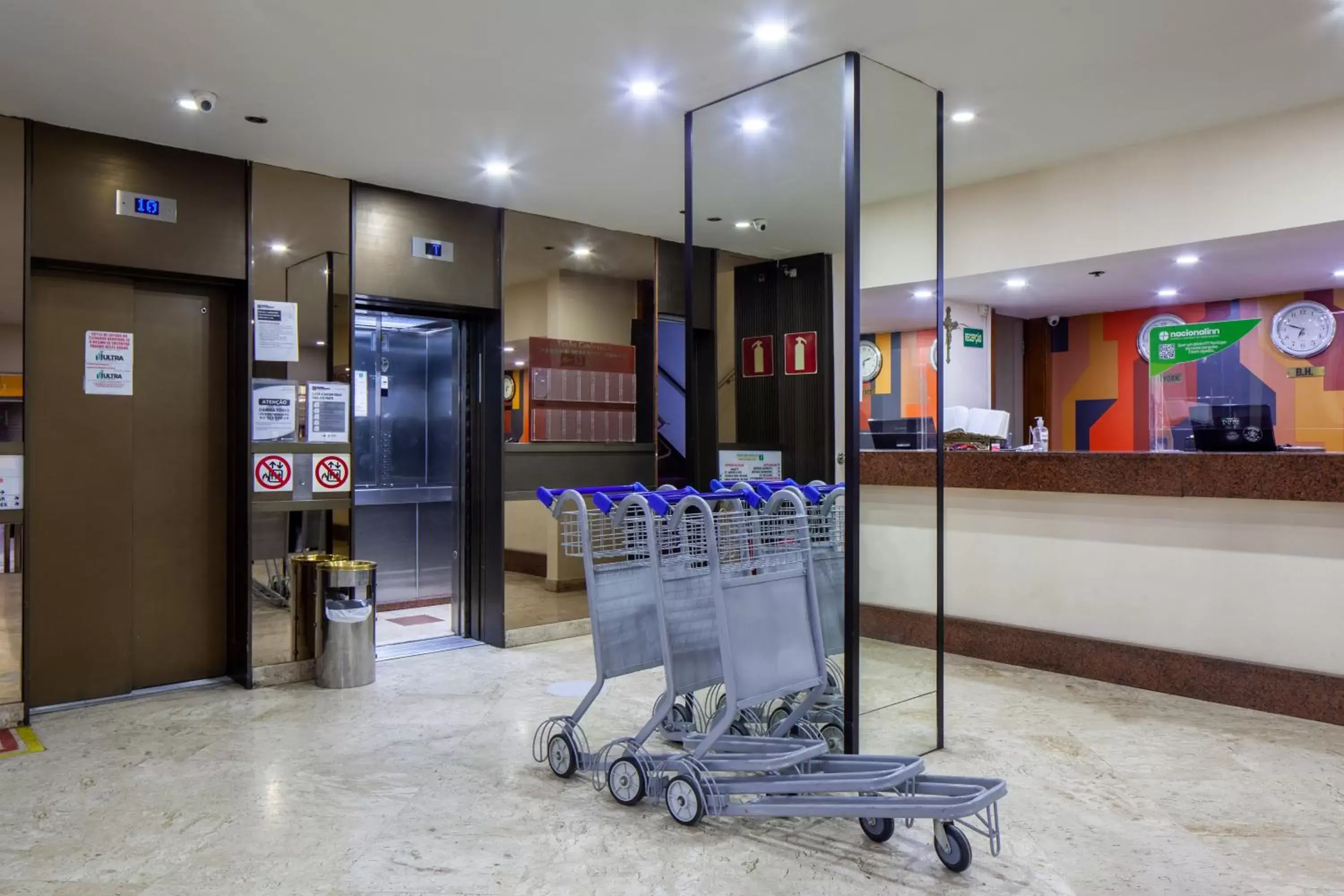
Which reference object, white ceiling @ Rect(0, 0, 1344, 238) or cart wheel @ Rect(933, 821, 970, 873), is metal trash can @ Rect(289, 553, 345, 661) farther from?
cart wheel @ Rect(933, 821, 970, 873)

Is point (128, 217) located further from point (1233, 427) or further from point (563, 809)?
point (1233, 427)

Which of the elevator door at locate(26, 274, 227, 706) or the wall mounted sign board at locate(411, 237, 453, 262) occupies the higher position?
the wall mounted sign board at locate(411, 237, 453, 262)

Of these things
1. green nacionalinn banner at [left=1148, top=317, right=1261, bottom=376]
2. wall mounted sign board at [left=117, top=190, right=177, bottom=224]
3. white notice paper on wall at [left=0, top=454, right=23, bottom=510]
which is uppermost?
wall mounted sign board at [left=117, top=190, right=177, bottom=224]

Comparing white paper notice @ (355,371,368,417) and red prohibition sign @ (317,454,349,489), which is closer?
red prohibition sign @ (317,454,349,489)

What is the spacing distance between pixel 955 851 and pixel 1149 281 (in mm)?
4992

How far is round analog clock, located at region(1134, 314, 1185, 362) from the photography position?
775cm

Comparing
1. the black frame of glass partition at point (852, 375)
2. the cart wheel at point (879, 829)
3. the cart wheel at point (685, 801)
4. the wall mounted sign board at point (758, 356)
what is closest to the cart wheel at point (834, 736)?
the black frame of glass partition at point (852, 375)

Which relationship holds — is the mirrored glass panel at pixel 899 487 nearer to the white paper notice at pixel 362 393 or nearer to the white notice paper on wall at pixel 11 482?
the white paper notice at pixel 362 393

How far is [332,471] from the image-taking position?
524 cm

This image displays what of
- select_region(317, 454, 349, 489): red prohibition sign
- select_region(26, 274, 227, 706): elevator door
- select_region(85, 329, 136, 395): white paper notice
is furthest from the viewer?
select_region(317, 454, 349, 489): red prohibition sign

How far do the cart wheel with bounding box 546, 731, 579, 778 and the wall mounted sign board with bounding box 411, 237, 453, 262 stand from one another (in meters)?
3.29

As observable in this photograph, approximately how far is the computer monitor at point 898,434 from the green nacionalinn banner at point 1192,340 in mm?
1484

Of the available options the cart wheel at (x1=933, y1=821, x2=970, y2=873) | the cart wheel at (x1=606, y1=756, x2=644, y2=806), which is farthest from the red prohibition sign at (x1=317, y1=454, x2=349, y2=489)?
the cart wheel at (x1=933, y1=821, x2=970, y2=873)

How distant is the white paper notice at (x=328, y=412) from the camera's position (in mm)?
5156
